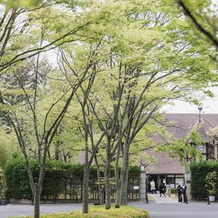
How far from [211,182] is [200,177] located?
901 mm

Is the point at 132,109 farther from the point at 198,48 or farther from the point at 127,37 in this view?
the point at 127,37

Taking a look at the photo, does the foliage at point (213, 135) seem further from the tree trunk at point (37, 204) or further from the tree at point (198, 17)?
the tree at point (198, 17)

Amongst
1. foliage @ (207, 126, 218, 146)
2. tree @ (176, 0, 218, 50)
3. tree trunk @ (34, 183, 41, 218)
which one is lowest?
tree trunk @ (34, 183, 41, 218)

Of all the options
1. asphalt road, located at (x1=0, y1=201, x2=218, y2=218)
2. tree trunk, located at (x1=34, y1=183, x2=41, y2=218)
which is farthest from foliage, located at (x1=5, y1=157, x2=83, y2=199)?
tree trunk, located at (x1=34, y1=183, x2=41, y2=218)

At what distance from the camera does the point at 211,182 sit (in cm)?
3269

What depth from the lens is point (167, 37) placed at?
507 inches

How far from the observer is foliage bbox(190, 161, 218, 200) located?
33.1m

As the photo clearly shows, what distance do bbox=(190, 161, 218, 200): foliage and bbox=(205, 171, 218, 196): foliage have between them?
28cm

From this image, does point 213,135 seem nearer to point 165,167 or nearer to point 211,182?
point 165,167

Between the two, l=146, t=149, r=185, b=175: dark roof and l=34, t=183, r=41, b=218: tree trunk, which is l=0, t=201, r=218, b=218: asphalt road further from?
l=146, t=149, r=185, b=175: dark roof

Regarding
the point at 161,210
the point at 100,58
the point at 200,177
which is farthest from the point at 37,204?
the point at 200,177

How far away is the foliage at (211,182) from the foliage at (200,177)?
280 millimetres

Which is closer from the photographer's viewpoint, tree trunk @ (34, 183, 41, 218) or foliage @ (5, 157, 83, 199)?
tree trunk @ (34, 183, 41, 218)

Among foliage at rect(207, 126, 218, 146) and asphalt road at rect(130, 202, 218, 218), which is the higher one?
foliage at rect(207, 126, 218, 146)
